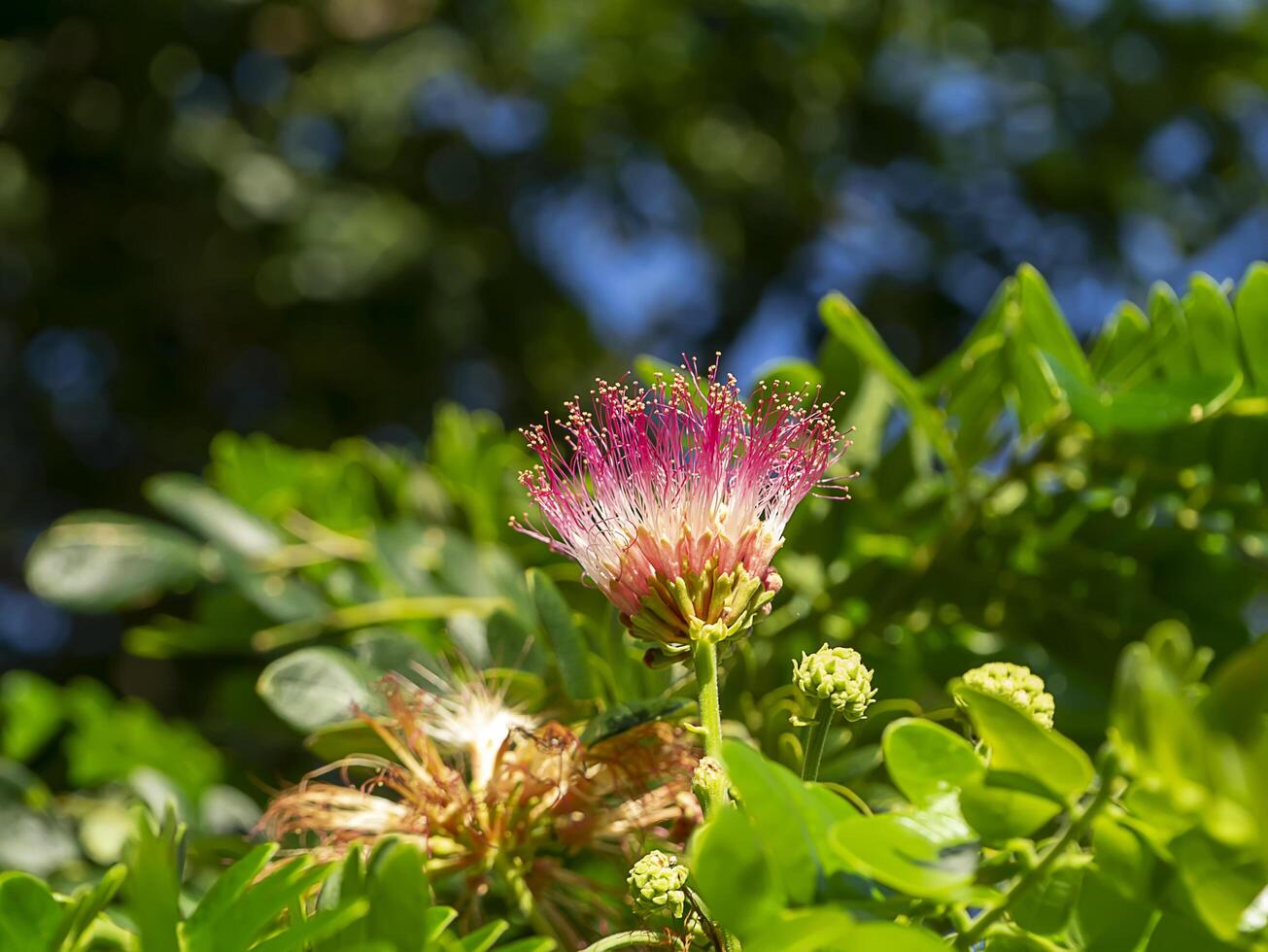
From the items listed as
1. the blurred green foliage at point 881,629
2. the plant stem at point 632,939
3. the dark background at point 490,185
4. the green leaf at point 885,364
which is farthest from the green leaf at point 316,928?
the dark background at point 490,185

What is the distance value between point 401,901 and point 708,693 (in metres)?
0.17

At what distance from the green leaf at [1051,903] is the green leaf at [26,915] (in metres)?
0.45

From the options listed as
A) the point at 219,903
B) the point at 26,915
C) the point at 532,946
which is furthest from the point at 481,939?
the point at 26,915

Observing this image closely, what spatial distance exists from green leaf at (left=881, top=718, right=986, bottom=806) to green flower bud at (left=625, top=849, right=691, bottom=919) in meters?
0.11

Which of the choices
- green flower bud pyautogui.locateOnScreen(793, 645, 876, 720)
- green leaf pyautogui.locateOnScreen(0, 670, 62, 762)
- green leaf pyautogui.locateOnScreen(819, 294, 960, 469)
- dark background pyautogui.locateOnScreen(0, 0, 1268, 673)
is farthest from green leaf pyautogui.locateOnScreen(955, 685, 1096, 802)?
dark background pyautogui.locateOnScreen(0, 0, 1268, 673)

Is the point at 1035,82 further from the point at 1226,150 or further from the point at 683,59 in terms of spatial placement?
the point at 683,59

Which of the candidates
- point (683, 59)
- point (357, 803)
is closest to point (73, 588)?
point (357, 803)

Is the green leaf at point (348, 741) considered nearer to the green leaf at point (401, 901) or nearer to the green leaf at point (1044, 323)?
the green leaf at point (401, 901)

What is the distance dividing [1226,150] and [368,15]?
2.71 m

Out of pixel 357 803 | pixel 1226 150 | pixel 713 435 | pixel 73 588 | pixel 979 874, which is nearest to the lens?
pixel 979 874

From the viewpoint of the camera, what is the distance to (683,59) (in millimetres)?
3586

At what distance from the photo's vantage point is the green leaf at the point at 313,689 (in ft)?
2.63

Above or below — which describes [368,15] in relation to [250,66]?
above

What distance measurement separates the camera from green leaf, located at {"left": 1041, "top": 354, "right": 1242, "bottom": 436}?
76cm
